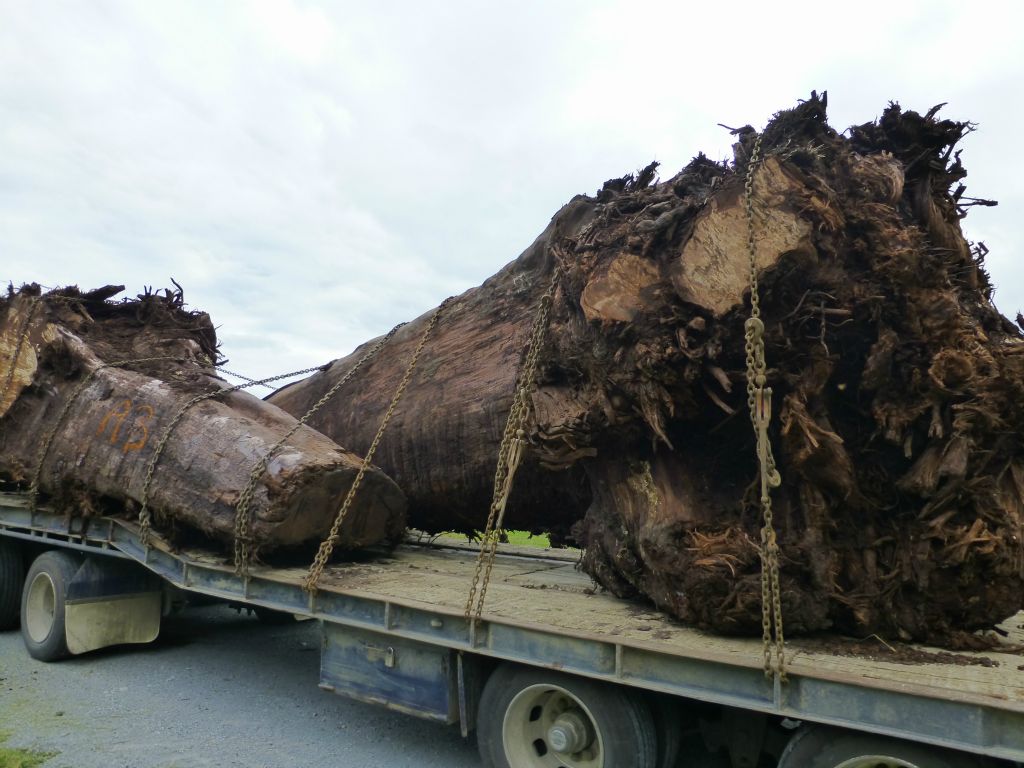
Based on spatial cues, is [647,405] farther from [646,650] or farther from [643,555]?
[646,650]

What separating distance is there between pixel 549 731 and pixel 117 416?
4.61 m

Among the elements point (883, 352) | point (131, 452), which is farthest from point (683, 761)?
point (131, 452)

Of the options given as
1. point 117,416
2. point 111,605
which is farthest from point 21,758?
point 117,416

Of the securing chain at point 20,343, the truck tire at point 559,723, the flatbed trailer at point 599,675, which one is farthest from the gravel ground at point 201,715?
the securing chain at point 20,343

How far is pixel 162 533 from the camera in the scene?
592cm

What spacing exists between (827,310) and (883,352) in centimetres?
30

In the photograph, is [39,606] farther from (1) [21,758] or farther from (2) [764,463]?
(2) [764,463]

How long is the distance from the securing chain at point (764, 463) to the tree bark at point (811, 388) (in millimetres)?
171

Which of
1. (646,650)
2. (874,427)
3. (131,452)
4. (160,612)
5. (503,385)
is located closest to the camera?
(646,650)

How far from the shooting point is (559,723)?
367 centimetres

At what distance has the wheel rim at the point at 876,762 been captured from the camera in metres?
2.73

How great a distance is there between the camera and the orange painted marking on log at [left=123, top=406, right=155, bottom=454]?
6.19m

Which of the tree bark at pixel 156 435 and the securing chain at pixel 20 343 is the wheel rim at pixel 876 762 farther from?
the securing chain at pixel 20 343

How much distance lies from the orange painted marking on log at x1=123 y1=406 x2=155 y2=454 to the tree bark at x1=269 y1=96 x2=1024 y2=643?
358 centimetres
